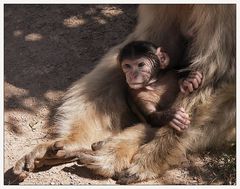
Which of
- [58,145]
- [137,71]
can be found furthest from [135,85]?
[58,145]

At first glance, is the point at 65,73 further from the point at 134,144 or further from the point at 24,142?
the point at 134,144

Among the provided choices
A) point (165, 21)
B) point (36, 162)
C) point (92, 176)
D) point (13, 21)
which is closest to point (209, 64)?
point (165, 21)

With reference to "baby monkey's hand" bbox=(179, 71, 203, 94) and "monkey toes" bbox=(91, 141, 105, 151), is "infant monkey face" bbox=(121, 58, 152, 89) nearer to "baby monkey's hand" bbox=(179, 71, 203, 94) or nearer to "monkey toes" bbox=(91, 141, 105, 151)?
"baby monkey's hand" bbox=(179, 71, 203, 94)

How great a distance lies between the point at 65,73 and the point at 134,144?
1.56m

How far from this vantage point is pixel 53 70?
612 centimetres

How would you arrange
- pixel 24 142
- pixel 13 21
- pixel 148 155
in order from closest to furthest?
pixel 148 155
pixel 24 142
pixel 13 21

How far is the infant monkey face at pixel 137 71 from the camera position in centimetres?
502

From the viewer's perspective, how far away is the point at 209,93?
15.5 ft

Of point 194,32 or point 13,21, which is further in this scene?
point 13,21

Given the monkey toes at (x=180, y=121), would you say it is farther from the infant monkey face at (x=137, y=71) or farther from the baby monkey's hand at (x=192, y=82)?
the infant monkey face at (x=137, y=71)

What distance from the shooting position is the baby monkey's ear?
5.21 meters

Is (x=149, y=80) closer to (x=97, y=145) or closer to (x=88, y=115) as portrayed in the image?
(x=88, y=115)

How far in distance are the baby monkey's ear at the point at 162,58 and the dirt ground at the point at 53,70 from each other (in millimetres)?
899

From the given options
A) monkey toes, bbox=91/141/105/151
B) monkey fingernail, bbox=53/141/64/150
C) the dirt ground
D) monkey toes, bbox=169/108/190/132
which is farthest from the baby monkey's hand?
monkey fingernail, bbox=53/141/64/150
